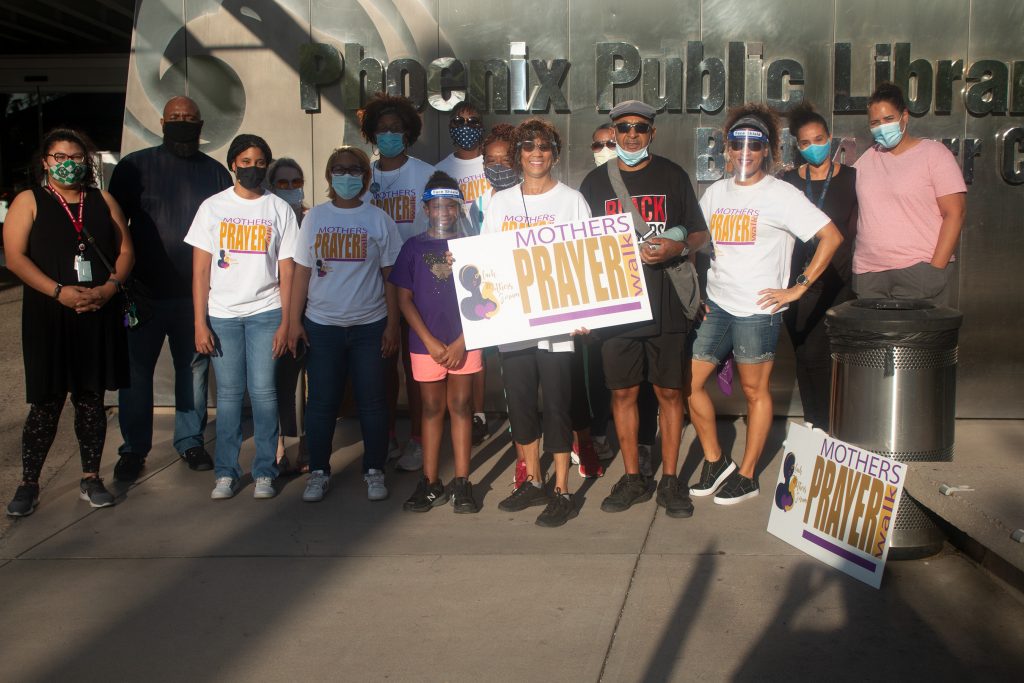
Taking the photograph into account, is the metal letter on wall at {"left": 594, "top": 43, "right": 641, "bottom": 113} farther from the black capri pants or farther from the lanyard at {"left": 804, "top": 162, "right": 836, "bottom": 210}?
the black capri pants

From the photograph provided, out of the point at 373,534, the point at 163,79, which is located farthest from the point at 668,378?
the point at 163,79

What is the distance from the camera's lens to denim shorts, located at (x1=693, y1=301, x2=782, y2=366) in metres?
5.52

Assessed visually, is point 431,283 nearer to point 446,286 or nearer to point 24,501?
point 446,286

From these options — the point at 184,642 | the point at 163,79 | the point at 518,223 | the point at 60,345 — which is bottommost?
the point at 184,642

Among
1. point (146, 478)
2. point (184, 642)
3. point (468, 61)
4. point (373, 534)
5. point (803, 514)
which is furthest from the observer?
point (468, 61)

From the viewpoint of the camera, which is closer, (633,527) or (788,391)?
(633,527)

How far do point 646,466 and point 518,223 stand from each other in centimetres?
173

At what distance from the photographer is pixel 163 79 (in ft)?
25.3

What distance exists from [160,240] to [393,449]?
75.9 inches

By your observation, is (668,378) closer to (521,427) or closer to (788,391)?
(521,427)

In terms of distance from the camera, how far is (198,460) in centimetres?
652

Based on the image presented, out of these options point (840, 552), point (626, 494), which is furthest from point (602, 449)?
point (840, 552)

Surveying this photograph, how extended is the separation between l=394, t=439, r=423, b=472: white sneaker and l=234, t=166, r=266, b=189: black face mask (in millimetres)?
1856

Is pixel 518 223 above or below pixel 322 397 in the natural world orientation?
above
